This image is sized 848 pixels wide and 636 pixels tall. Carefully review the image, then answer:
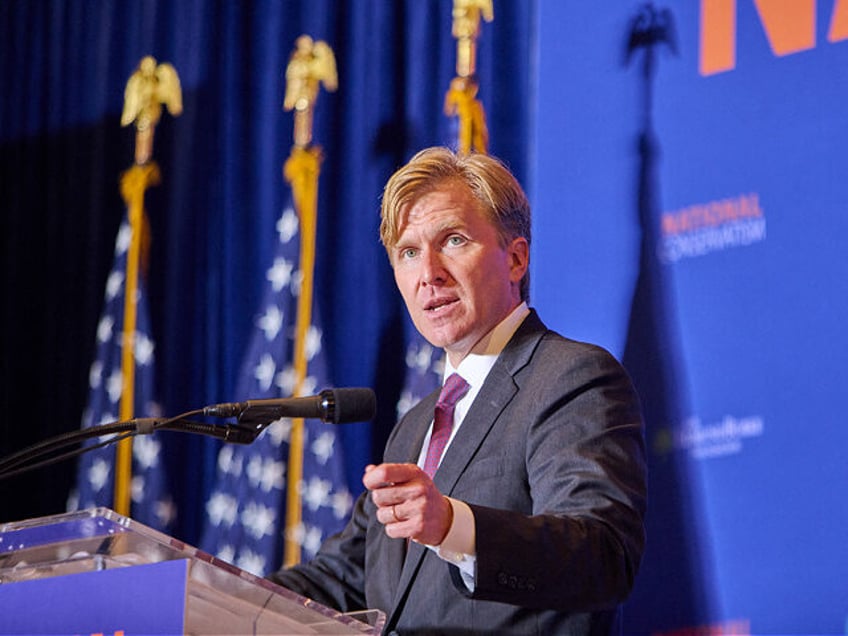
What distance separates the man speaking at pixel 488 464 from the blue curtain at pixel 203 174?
1253 mm

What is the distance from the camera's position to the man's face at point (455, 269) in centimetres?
264

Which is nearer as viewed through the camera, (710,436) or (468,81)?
(710,436)

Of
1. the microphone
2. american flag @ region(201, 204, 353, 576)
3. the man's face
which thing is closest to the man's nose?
the man's face

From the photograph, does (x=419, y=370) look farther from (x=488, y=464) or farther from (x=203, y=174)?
(x=488, y=464)

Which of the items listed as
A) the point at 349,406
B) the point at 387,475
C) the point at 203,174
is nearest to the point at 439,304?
the point at 349,406

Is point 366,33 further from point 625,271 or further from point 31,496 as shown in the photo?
point 31,496

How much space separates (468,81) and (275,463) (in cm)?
159

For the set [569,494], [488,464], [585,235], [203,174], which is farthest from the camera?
[203,174]

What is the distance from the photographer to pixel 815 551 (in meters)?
2.82

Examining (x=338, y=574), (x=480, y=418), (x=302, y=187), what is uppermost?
(x=302, y=187)

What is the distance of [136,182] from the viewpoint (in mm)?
5090

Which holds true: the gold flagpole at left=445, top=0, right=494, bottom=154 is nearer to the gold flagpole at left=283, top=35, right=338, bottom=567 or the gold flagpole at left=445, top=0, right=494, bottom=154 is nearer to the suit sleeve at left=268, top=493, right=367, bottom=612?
the gold flagpole at left=283, top=35, right=338, bottom=567

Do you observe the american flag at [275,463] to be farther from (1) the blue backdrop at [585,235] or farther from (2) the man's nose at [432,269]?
(2) the man's nose at [432,269]

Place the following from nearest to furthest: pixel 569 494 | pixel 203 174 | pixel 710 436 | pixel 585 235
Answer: pixel 569 494 → pixel 710 436 → pixel 585 235 → pixel 203 174
